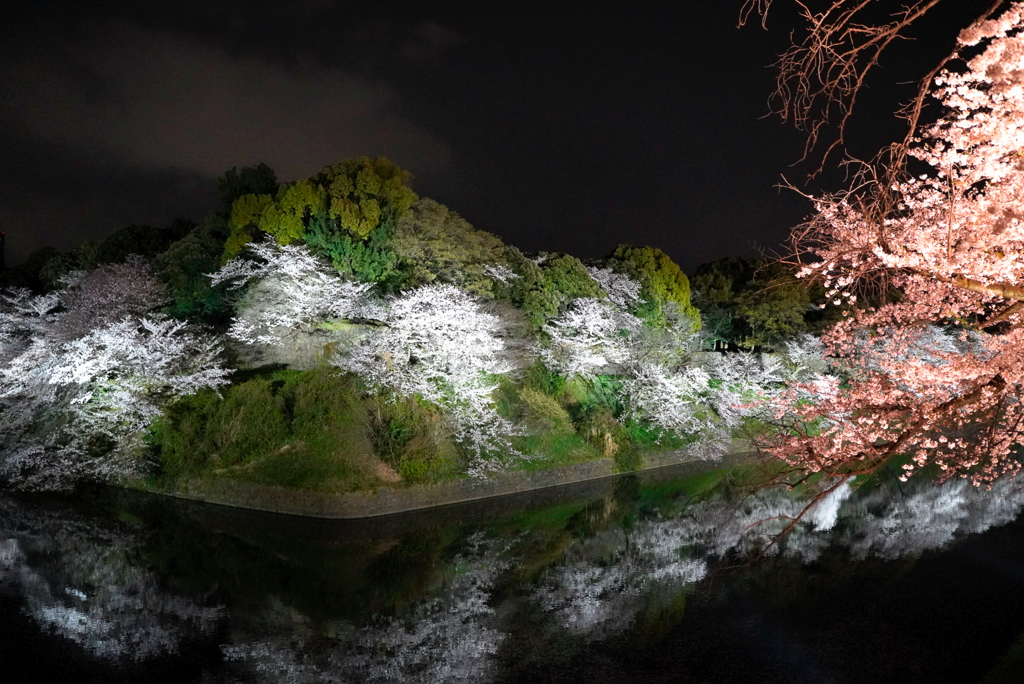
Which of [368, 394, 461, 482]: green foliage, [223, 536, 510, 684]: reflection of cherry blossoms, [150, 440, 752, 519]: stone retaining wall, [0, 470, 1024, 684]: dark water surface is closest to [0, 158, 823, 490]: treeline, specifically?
[368, 394, 461, 482]: green foliage

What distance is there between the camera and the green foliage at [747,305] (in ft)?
106

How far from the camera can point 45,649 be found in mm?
8703

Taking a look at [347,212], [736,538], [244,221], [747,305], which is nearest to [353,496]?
[347,212]

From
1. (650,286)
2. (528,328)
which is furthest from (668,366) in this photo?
(528,328)

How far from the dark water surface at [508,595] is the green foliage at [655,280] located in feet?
39.9

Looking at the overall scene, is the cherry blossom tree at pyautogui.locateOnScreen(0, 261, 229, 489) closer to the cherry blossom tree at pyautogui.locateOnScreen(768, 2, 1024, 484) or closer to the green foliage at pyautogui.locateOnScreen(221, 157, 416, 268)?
the green foliage at pyautogui.locateOnScreen(221, 157, 416, 268)

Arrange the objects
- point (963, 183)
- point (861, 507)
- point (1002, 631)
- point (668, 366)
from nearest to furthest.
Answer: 1. point (963, 183)
2. point (1002, 631)
3. point (861, 507)
4. point (668, 366)

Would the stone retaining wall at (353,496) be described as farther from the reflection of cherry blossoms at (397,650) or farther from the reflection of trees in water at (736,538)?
the reflection of cherry blossoms at (397,650)

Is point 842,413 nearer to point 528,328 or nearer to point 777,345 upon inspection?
point 528,328

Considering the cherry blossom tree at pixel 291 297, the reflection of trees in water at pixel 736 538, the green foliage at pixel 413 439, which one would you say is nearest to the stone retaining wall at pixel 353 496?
the green foliage at pixel 413 439

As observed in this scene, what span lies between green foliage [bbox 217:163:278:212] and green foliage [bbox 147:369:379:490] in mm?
7832

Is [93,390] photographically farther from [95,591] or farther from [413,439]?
[95,591]

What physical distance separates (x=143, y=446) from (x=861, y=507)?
63.5 feet

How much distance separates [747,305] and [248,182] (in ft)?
72.8
